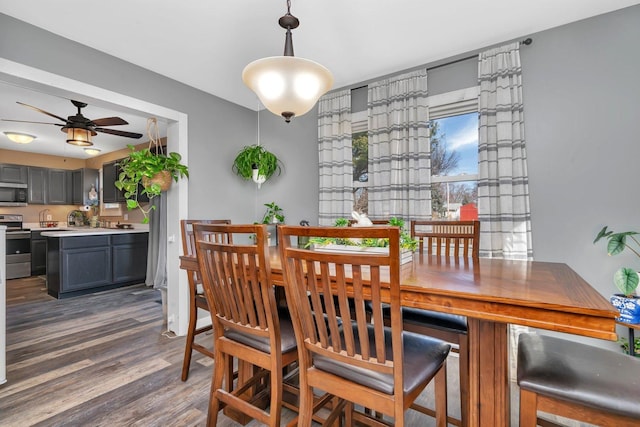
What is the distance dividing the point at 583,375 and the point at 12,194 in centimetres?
822

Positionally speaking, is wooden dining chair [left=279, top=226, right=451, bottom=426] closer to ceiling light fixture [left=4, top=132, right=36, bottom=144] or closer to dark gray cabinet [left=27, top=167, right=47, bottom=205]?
ceiling light fixture [left=4, top=132, right=36, bottom=144]

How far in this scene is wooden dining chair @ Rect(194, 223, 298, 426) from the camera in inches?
50.4

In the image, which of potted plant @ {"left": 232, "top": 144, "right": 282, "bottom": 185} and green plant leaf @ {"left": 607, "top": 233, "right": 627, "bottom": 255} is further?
potted plant @ {"left": 232, "top": 144, "right": 282, "bottom": 185}

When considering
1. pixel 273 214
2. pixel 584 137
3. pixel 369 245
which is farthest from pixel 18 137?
pixel 584 137

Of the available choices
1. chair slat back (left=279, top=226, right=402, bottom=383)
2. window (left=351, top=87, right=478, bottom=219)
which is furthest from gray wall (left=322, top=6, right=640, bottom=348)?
chair slat back (left=279, top=226, right=402, bottom=383)

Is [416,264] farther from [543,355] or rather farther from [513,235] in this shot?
[513,235]

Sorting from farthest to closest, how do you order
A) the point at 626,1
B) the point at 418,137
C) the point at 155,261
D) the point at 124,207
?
the point at 124,207 < the point at 155,261 < the point at 418,137 < the point at 626,1

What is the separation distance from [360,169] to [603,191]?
2.01 m

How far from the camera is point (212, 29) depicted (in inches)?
92.4

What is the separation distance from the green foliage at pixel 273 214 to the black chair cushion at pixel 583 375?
282 centimetres

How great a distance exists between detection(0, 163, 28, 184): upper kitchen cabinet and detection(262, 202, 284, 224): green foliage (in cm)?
543

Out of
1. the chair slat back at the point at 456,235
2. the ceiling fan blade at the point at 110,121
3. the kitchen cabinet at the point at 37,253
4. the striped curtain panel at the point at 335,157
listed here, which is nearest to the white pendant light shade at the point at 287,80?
the chair slat back at the point at 456,235

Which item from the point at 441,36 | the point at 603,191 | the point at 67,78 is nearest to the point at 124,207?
the point at 67,78

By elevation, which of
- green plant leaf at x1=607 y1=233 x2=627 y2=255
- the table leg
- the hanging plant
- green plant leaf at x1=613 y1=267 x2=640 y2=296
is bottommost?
the table leg
